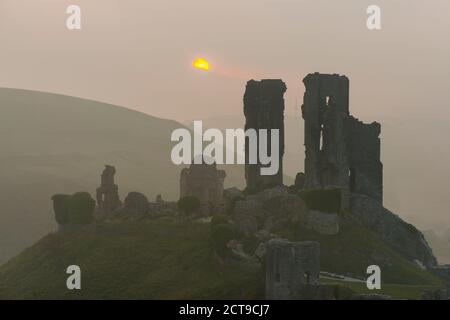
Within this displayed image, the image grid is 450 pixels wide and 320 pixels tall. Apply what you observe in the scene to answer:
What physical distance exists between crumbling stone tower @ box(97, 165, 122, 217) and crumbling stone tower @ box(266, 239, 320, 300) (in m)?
34.7

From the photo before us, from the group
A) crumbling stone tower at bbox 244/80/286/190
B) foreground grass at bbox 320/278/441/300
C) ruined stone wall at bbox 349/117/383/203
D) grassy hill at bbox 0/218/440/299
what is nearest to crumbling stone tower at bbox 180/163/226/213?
crumbling stone tower at bbox 244/80/286/190

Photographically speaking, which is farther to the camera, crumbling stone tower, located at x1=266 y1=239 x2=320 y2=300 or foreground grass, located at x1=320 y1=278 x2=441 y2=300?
foreground grass, located at x1=320 y1=278 x2=441 y2=300

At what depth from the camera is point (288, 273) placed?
53.4 metres

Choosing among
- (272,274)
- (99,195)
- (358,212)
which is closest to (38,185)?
(99,195)

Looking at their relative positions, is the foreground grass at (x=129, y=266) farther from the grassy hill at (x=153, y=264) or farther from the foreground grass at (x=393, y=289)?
the foreground grass at (x=393, y=289)

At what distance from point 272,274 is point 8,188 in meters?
120

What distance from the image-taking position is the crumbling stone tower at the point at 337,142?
88562mm

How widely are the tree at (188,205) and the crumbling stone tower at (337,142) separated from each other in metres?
13.7

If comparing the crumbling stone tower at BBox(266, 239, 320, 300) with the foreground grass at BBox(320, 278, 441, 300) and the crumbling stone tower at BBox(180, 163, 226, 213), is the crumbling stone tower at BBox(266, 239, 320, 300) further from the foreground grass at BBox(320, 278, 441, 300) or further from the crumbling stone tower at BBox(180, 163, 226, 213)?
the crumbling stone tower at BBox(180, 163, 226, 213)

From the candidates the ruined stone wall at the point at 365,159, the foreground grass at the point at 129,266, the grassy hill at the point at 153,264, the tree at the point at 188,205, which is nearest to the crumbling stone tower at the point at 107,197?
the grassy hill at the point at 153,264

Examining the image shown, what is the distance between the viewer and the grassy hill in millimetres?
67188

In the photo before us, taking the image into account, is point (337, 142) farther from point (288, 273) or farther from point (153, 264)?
point (288, 273)

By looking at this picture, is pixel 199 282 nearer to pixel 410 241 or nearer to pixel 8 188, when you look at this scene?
pixel 410 241
